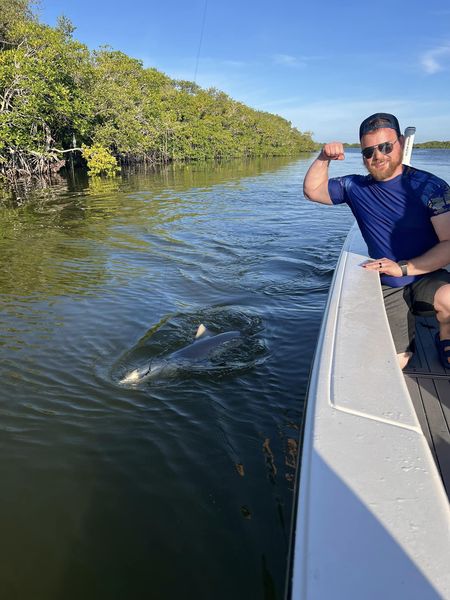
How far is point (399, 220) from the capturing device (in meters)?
3.29

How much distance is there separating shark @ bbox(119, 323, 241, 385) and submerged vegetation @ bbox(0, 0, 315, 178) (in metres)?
19.3

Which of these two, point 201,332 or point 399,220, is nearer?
point 399,220

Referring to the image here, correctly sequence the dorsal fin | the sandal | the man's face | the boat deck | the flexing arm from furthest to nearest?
the dorsal fin → the flexing arm → the sandal → the man's face → the boat deck

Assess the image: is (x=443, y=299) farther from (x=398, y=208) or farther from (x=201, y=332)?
(x=201, y=332)

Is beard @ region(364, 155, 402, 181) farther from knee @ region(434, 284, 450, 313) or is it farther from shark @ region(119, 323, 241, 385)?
shark @ region(119, 323, 241, 385)

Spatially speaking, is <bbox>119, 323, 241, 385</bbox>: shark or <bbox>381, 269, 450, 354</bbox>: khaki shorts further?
<bbox>119, 323, 241, 385</bbox>: shark

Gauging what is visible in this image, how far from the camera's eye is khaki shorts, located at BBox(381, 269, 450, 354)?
10.8 ft

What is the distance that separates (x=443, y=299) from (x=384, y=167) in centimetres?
109

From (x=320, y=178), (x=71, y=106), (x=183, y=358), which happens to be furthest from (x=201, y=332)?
(x=71, y=106)

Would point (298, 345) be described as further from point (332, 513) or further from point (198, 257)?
point (198, 257)

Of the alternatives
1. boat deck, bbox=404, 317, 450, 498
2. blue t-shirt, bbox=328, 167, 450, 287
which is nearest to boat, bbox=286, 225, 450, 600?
boat deck, bbox=404, 317, 450, 498

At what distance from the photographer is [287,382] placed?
4238mm

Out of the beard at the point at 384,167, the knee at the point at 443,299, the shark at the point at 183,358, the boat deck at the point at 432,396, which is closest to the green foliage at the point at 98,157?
the shark at the point at 183,358

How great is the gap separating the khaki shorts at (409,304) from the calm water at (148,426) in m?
1.11
